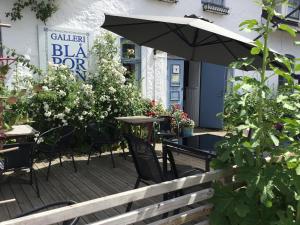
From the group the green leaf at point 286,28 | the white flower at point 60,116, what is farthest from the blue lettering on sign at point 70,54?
the green leaf at point 286,28

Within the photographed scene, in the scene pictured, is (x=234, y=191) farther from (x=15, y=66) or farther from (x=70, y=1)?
(x=70, y=1)

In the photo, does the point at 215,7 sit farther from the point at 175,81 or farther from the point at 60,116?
the point at 60,116

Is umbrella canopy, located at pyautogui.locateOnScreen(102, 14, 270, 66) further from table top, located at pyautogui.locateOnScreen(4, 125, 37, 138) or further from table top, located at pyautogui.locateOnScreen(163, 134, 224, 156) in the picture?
table top, located at pyautogui.locateOnScreen(4, 125, 37, 138)

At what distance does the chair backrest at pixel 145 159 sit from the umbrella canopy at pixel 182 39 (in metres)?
1.64

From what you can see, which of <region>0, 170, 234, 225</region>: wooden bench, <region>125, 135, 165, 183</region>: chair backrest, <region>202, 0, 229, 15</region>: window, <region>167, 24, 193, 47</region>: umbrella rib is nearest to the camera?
<region>0, 170, 234, 225</region>: wooden bench

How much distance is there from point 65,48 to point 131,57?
159 centimetres

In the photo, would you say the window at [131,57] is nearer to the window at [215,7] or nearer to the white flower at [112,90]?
the white flower at [112,90]

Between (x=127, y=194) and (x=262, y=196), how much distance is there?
2.81ft

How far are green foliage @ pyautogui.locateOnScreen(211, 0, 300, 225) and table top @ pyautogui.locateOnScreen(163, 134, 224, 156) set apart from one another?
2.87 feet

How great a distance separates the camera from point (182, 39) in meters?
4.40

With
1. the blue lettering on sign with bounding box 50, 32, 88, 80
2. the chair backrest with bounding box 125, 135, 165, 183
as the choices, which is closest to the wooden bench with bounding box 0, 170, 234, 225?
the chair backrest with bounding box 125, 135, 165, 183

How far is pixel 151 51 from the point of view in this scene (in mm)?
7172

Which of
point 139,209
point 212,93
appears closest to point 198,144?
point 139,209

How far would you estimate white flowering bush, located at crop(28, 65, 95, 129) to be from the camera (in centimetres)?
529
